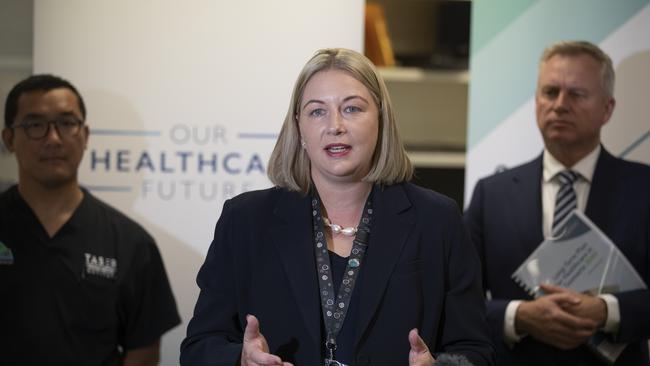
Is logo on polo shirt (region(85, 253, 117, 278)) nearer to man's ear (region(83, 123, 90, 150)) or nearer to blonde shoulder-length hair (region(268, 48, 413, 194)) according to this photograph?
man's ear (region(83, 123, 90, 150))

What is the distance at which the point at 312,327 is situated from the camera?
2.14 metres

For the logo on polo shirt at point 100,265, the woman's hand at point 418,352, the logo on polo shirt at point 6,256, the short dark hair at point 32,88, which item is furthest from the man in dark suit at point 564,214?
the logo on polo shirt at point 6,256

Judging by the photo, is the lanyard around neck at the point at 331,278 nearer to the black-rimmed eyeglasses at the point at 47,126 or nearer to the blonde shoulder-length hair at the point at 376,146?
the blonde shoulder-length hair at the point at 376,146

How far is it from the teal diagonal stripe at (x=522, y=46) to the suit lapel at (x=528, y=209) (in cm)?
37

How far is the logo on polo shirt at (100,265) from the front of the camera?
3025 mm

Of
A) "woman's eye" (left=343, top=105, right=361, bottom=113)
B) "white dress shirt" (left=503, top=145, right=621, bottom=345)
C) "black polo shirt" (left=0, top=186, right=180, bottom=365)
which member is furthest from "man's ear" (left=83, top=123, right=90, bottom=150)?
"white dress shirt" (left=503, top=145, right=621, bottom=345)

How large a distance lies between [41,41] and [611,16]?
8.03ft

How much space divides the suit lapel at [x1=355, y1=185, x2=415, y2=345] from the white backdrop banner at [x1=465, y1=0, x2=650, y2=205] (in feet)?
4.71

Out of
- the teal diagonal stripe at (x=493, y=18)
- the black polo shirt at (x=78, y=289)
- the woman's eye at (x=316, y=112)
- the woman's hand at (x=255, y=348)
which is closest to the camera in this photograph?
the woman's hand at (x=255, y=348)

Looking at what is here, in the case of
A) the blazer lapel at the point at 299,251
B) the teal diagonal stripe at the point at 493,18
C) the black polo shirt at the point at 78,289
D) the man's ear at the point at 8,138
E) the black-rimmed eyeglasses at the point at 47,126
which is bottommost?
the black polo shirt at the point at 78,289

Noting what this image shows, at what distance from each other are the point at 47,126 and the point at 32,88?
175 mm

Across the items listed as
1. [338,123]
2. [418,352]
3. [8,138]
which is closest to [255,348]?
[418,352]

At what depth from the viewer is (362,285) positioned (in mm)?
2168

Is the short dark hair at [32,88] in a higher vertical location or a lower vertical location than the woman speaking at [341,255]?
higher
